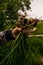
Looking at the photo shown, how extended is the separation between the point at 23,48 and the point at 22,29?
0.07 meters

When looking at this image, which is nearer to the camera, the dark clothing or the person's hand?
the person's hand

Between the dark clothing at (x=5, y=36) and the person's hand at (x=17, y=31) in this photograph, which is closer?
the person's hand at (x=17, y=31)

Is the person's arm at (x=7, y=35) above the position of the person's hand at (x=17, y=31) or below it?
below

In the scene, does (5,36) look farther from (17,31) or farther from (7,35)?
(17,31)

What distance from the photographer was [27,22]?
2.24ft

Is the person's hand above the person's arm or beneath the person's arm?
above

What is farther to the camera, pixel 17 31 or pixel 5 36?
pixel 5 36

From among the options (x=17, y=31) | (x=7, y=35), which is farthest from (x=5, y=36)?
(x=17, y=31)

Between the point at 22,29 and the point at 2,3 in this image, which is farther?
the point at 2,3

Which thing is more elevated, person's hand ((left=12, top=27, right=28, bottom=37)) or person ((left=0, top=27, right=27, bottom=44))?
person's hand ((left=12, top=27, right=28, bottom=37))

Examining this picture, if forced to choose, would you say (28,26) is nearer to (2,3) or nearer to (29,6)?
(2,3)

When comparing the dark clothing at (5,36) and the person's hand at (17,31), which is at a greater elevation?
the person's hand at (17,31)

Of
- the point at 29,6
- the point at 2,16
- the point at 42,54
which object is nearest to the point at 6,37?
the point at 2,16

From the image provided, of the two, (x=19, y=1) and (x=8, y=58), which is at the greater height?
(x=19, y=1)
